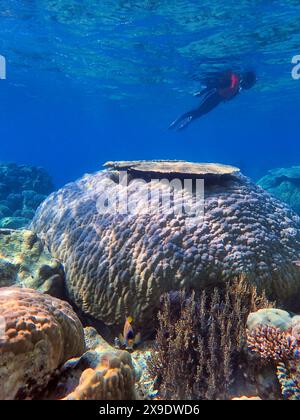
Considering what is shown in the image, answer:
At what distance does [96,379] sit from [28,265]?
2.83 meters

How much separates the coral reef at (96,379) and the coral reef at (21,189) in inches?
479

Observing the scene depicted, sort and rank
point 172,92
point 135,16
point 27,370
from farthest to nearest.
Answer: point 172,92, point 135,16, point 27,370

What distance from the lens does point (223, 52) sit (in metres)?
20.3

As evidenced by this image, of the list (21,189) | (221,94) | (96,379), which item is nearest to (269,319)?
(96,379)

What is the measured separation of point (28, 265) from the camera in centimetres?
461

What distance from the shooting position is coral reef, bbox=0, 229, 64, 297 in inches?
174

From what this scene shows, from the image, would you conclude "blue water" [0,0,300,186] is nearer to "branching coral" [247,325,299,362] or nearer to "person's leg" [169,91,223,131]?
"person's leg" [169,91,223,131]

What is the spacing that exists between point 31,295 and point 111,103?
4365 cm

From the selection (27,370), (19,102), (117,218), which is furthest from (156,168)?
(19,102)

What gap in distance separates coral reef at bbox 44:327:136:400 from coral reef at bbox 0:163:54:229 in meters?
12.2

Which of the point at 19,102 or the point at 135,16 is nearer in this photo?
the point at 135,16

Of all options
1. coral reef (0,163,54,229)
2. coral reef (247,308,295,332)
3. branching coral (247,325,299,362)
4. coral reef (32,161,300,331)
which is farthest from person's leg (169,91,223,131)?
branching coral (247,325,299,362)

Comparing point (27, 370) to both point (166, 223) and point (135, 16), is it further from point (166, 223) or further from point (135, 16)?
point (135, 16)

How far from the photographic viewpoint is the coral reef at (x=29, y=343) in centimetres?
221
